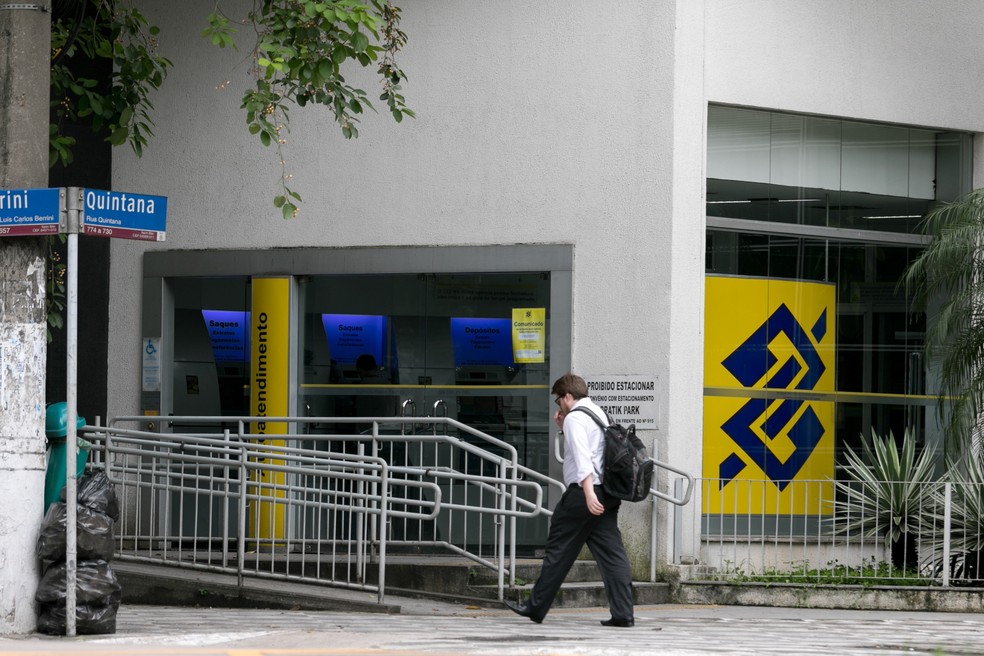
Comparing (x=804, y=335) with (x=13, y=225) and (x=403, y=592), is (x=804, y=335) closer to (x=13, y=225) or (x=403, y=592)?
(x=403, y=592)

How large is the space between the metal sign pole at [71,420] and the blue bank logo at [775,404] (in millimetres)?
5717

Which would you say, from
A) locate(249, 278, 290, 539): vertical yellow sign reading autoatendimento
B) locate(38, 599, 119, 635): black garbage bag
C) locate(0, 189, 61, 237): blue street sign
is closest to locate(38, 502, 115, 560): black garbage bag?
locate(38, 599, 119, 635): black garbage bag

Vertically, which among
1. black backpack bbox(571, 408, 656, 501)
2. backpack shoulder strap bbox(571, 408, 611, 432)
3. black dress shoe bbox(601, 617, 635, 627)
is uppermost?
backpack shoulder strap bbox(571, 408, 611, 432)

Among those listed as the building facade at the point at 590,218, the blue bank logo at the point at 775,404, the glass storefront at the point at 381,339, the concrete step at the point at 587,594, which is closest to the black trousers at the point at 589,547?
the concrete step at the point at 587,594

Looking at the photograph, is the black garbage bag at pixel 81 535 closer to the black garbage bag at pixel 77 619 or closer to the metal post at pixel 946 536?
the black garbage bag at pixel 77 619

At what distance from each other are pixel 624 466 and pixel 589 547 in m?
0.61

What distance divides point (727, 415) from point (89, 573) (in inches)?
225

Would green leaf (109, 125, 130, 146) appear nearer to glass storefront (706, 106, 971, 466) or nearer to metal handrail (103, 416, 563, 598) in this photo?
metal handrail (103, 416, 563, 598)

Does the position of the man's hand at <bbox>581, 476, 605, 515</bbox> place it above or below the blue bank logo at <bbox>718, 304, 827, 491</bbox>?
below

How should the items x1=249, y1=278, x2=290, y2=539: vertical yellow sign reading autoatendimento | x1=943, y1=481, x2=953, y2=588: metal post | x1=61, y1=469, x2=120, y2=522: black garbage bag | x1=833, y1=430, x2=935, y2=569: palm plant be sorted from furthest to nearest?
x1=249, y1=278, x2=290, y2=539: vertical yellow sign reading autoatendimento, x1=833, y1=430, x2=935, y2=569: palm plant, x1=943, y1=481, x2=953, y2=588: metal post, x1=61, y1=469, x2=120, y2=522: black garbage bag

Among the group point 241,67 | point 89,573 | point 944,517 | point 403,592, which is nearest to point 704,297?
point 944,517

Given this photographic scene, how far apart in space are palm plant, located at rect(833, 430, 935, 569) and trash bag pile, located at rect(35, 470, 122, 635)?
→ 236 inches

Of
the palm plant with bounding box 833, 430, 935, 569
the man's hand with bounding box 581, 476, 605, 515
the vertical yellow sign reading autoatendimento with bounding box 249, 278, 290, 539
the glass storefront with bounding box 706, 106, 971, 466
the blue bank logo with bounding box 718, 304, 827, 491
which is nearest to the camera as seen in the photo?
the man's hand with bounding box 581, 476, 605, 515

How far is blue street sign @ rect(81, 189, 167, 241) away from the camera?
8328mm
